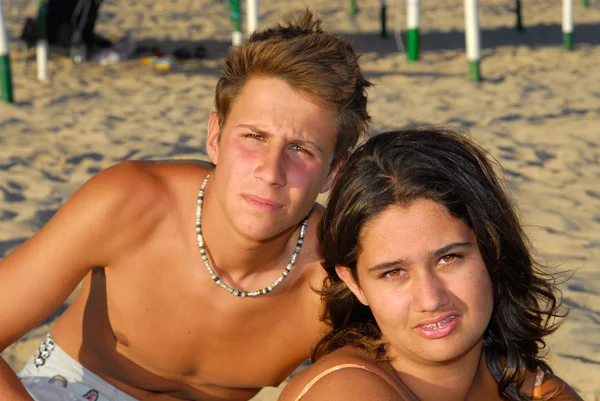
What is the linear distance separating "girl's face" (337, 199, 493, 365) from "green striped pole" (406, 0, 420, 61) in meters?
6.25

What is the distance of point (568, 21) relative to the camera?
8953mm

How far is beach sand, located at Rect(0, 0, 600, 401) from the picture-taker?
3.92 metres

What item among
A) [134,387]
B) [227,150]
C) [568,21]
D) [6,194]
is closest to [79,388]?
[134,387]

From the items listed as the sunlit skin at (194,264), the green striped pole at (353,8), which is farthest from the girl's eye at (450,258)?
the green striped pole at (353,8)

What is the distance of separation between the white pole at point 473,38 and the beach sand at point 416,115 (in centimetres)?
17

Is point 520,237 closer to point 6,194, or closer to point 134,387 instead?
point 134,387

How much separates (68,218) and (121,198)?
141mm

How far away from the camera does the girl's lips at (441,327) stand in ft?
5.86

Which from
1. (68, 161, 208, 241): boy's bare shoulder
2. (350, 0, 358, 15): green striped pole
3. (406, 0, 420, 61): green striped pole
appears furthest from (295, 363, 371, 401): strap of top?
(350, 0, 358, 15): green striped pole

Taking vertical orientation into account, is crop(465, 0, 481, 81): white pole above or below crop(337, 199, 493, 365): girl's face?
above

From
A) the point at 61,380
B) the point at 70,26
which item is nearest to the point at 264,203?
the point at 61,380

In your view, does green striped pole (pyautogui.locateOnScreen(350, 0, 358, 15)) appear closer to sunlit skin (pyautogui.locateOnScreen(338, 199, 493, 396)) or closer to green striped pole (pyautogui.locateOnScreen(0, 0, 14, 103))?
green striped pole (pyautogui.locateOnScreen(0, 0, 14, 103))

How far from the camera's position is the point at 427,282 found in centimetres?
179

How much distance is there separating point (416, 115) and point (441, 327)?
15.9 ft
